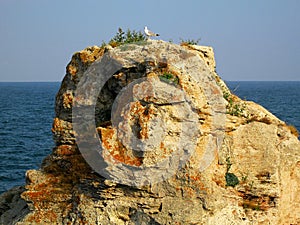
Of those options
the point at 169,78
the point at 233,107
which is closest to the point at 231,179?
the point at 233,107

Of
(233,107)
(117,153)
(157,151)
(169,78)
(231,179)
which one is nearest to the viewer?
(157,151)

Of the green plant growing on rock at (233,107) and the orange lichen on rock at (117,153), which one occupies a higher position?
the green plant growing on rock at (233,107)

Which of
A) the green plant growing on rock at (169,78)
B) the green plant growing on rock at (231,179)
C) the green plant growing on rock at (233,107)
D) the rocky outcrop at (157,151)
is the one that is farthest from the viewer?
the green plant growing on rock at (233,107)

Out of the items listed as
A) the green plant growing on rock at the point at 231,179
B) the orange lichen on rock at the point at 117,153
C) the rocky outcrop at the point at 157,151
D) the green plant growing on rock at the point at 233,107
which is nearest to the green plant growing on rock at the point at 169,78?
the rocky outcrop at the point at 157,151

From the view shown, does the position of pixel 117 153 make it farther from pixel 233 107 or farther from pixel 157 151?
pixel 233 107

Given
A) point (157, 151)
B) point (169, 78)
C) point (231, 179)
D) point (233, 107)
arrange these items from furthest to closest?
point (233, 107)
point (231, 179)
point (169, 78)
point (157, 151)

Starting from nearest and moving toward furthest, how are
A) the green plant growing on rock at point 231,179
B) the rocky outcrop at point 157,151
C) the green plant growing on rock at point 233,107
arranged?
1. the rocky outcrop at point 157,151
2. the green plant growing on rock at point 231,179
3. the green plant growing on rock at point 233,107

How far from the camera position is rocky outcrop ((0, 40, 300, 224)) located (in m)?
11.0

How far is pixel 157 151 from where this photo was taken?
10922mm

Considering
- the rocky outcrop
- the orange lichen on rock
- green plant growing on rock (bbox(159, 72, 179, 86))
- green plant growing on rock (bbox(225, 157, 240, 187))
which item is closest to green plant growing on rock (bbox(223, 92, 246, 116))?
the rocky outcrop

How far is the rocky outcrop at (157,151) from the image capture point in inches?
433

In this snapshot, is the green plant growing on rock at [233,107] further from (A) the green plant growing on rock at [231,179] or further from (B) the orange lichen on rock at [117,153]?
(B) the orange lichen on rock at [117,153]

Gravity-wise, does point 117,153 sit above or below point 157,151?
below

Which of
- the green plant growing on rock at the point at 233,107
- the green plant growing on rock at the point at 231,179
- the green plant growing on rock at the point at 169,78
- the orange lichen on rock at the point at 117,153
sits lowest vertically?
the green plant growing on rock at the point at 231,179
